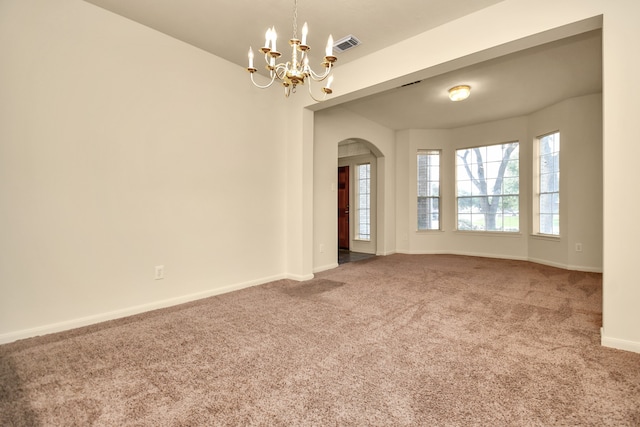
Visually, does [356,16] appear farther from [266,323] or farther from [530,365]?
[530,365]

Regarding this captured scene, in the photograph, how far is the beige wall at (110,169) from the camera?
2.22 m

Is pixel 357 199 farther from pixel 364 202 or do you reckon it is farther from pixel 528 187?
pixel 528 187

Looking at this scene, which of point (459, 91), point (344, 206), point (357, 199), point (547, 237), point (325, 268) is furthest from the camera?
point (344, 206)

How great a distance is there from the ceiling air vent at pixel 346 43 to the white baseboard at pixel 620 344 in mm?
3196

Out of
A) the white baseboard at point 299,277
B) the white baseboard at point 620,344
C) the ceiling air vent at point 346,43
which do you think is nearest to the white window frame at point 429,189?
the white baseboard at point 299,277

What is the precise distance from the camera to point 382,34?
9.70ft

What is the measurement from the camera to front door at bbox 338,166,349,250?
7125 millimetres

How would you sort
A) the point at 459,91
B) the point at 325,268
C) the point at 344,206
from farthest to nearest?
the point at 344,206
the point at 325,268
the point at 459,91

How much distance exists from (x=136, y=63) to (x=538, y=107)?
594cm

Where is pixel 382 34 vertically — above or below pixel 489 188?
above

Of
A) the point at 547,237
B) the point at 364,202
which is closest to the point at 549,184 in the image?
the point at 547,237

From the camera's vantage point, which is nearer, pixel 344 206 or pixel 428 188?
pixel 428 188

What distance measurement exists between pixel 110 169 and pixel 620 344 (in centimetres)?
409

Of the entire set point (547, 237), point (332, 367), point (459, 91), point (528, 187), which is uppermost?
point (459, 91)
